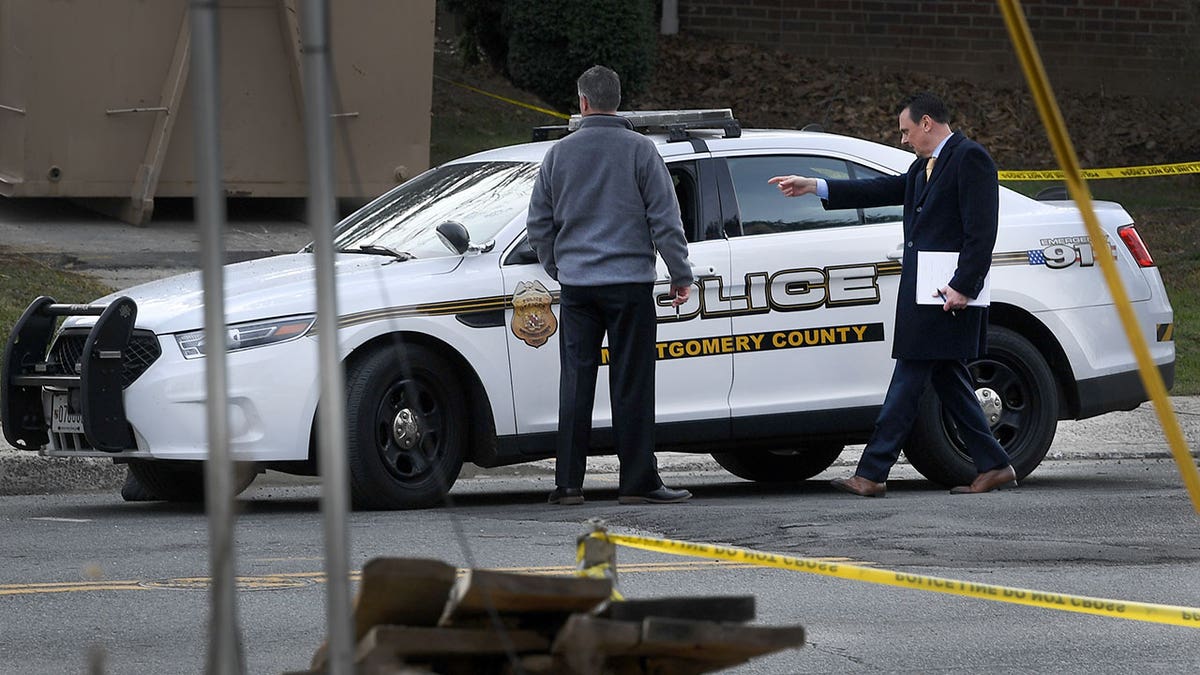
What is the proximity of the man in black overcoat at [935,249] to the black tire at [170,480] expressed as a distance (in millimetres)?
2868

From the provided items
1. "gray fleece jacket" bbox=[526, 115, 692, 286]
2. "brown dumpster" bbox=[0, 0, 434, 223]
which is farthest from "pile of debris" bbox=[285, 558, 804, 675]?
"brown dumpster" bbox=[0, 0, 434, 223]

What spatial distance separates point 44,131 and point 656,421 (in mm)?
8055

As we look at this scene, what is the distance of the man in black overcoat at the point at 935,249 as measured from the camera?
820 cm

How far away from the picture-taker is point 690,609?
3248mm

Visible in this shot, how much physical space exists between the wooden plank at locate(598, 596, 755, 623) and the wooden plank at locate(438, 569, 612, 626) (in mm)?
41

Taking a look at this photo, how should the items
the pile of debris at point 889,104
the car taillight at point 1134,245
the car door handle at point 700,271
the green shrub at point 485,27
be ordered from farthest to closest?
the pile of debris at point 889,104 → the green shrub at point 485,27 → the car taillight at point 1134,245 → the car door handle at point 700,271

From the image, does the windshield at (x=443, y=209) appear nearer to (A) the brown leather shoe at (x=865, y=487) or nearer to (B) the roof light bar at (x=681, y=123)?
(B) the roof light bar at (x=681, y=123)

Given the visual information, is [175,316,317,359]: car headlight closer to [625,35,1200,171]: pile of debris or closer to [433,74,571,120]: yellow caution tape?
[433,74,571,120]: yellow caution tape

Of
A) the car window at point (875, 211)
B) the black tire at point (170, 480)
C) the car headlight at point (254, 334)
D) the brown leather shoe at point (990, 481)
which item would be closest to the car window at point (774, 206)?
the car window at point (875, 211)

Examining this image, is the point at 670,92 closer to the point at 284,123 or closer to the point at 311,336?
the point at 284,123

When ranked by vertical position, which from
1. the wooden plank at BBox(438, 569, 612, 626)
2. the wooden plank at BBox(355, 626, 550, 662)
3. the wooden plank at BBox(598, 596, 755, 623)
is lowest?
the wooden plank at BBox(355, 626, 550, 662)

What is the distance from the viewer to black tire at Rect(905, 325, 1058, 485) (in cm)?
888

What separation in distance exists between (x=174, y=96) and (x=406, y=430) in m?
7.57

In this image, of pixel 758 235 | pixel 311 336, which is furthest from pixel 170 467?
pixel 758 235
